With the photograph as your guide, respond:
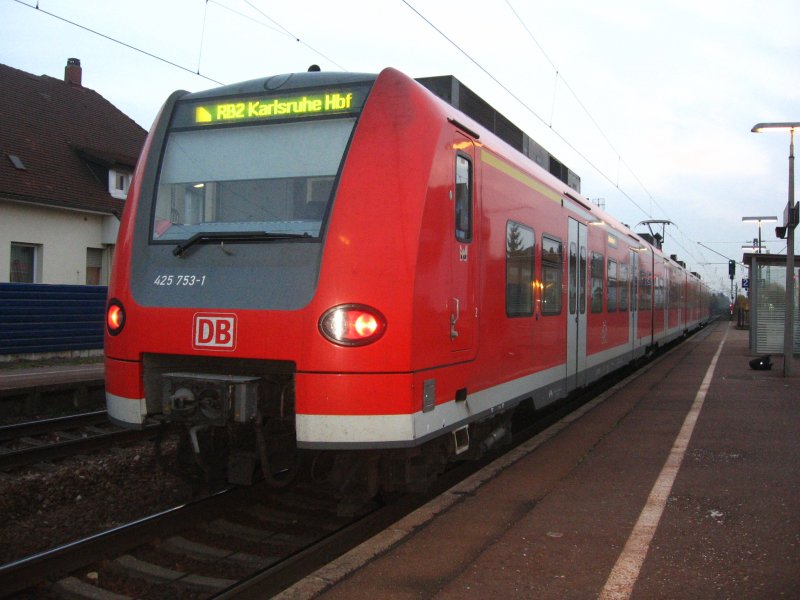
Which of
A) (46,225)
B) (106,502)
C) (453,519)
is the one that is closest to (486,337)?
(453,519)

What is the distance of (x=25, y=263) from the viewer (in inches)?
834

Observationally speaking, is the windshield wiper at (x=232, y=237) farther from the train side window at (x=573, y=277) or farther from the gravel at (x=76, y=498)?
the train side window at (x=573, y=277)

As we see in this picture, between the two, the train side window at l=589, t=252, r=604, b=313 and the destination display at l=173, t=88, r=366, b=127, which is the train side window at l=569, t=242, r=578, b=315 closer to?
the train side window at l=589, t=252, r=604, b=313

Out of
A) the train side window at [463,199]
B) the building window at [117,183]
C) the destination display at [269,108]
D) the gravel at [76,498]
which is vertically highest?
the building window at [117,183]

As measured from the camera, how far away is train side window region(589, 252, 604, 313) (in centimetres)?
1003

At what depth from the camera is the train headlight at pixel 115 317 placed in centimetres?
503

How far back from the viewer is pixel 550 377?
25.3ft

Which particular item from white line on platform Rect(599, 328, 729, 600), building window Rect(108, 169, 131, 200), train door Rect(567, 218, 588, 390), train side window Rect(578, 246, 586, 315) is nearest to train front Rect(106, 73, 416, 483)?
white line on platform Rect(599, 328, 729, 600)

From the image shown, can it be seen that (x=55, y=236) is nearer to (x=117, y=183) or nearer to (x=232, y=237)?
(x=117, y=183)

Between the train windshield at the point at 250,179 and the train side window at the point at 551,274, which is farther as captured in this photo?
the train side window at the point at 551,274

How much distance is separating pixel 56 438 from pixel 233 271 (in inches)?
196

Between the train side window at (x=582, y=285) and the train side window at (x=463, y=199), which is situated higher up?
the train side window at (x=463, y=199)

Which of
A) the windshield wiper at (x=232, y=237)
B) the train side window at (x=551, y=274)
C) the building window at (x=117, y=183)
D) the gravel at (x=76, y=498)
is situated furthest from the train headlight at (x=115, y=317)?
the building window at (x=117, y=183)

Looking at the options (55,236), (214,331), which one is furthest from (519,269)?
(55,236)
